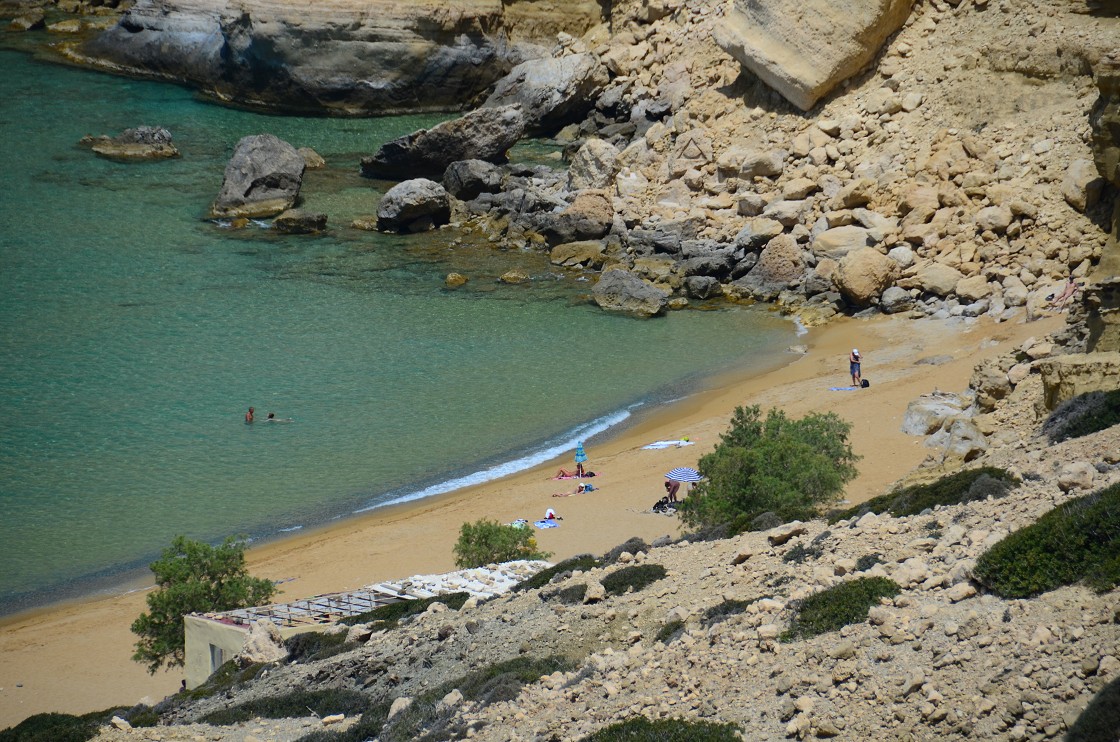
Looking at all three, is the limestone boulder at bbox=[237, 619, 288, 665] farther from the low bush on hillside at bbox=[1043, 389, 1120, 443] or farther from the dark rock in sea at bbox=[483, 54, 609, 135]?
the dark rock in sea at bbox=[483, 54, 609, 135]

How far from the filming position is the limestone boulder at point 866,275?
34688 mm

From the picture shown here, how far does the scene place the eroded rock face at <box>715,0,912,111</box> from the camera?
3959 cm

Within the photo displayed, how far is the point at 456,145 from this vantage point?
47.2 meters

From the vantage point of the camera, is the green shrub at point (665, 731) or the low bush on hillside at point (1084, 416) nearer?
the green shrub at point (665, 731)

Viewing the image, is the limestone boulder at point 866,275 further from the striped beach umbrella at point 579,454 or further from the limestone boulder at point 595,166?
the striped beach umbrella at point 579,454

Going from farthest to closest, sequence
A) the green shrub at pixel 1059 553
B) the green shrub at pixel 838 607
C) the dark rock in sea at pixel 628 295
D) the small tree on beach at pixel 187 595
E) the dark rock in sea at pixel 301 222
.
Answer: the dark rock in sea at pixel 301 222
the dark rock in sea at pixel 628 295
the small tree on beach at pixel 187 595
the green shrub at pixel 838 607
the green shrub at pixel 1059 553

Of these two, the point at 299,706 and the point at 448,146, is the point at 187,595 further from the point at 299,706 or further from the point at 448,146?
the point at 448,146

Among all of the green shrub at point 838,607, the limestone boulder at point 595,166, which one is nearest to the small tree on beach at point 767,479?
the green shrub at point 838,607

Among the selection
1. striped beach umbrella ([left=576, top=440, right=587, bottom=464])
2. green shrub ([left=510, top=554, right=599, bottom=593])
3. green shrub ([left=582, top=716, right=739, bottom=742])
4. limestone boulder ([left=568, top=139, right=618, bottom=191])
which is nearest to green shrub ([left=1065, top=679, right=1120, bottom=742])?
green shrub ([left=582, top=716, right=739, bottom=742])

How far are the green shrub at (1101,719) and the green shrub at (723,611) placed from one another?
4545 mm

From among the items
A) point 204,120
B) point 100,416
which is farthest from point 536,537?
point 204,120

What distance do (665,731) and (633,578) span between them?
4705 mm

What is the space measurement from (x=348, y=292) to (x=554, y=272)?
6.34m

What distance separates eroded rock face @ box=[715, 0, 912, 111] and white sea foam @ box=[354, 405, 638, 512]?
1487cm
